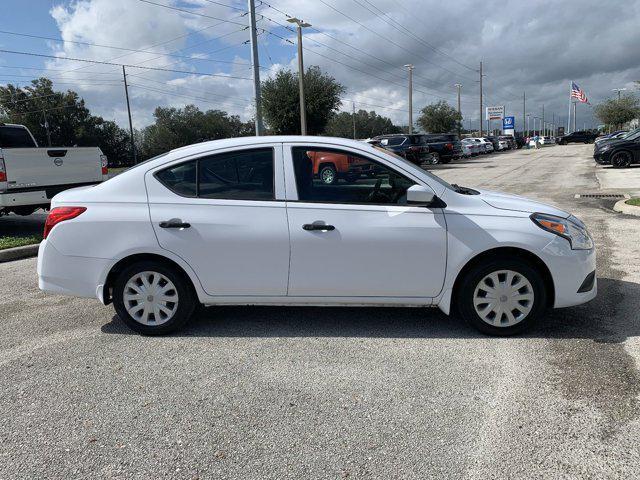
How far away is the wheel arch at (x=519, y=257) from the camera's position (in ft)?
13.9

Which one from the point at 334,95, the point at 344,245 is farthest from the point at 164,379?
the point at 334,95

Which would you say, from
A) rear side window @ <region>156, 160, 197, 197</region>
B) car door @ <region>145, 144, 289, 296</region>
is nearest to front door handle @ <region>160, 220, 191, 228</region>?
car door @ <region>145, 144, 289, 296</region>

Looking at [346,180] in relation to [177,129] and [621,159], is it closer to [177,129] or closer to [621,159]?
[621,159]

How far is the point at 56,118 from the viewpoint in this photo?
75.6 metres

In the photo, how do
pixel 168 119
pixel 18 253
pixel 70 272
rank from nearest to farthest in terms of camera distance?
pixel 70 272
pixel 18 253
pixel 168 119

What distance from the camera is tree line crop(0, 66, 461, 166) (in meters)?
39.0

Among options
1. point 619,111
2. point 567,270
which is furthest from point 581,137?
point 567,270

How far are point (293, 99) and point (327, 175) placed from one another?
35719 millimetres

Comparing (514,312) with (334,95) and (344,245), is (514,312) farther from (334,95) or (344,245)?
(334,95)

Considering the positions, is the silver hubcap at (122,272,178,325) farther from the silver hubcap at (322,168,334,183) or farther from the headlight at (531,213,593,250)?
the headlight at (531,213,593,250)

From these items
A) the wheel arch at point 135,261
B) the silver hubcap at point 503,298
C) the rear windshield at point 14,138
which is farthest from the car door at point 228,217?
the rear windshield at point 14,138

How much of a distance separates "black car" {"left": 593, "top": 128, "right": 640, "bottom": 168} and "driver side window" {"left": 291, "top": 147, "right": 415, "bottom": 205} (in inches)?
853

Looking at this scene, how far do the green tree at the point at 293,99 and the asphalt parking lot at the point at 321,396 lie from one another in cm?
3493

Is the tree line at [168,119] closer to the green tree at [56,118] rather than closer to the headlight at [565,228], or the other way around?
the green tree at [56,118]
